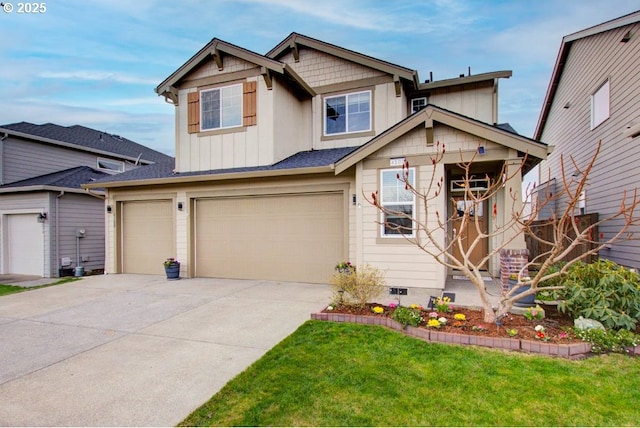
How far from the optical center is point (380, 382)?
335 centimetres

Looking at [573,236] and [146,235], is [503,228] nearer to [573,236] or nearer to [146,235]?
[573,236]

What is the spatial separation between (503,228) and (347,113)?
5992 mm

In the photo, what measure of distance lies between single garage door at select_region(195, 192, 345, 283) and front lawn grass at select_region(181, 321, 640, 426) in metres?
4.62

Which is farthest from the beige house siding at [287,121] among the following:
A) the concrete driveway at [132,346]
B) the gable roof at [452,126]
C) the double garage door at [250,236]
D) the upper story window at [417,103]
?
the concrete driveway at [132,346]

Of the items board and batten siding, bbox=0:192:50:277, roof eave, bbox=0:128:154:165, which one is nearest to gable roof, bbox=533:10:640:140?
board and batten siding, bbox=0:192:50:277

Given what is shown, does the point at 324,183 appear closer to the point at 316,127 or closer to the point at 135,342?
the point at 316,127

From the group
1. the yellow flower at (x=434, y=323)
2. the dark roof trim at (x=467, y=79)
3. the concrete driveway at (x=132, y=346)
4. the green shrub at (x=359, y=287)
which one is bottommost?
the concrete driveway at (x=132, y=346)

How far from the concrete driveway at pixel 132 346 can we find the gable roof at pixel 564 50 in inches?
354

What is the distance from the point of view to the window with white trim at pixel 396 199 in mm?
7453

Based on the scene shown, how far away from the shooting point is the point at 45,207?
11.8 metres

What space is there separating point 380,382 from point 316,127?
29.1ft

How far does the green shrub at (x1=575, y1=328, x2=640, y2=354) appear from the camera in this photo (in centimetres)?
393

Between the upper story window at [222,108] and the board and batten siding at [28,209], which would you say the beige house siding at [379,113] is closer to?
the upper story window at [222,108]

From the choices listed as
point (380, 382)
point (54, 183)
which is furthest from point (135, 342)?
point (54, 183)
